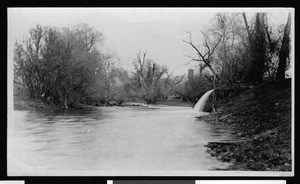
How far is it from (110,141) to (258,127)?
1.72 m

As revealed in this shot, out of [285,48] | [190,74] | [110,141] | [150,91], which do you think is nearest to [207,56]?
[190,74]

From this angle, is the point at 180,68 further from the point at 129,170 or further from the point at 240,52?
the point at 129,170

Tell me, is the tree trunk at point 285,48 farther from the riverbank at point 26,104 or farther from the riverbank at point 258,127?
the riverbank at point 26,104

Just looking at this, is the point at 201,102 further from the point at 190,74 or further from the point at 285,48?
the point at 285,48

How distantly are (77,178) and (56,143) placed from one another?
0.47 m

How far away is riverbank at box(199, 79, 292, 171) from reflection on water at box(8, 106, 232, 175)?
14 cm

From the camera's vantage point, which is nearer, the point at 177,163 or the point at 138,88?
the point at 177,163

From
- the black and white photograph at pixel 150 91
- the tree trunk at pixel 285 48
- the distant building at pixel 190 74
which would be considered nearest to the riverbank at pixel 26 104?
the black and white photograph at pixel 150 91

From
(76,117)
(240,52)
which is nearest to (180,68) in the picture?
(240,52)

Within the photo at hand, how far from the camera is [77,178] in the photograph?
4645mm

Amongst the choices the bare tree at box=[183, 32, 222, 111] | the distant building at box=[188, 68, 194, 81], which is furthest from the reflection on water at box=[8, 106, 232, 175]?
the bare tree at box=[183, 32, 222, 111]

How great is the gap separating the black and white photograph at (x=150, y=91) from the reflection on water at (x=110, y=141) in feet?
0.04

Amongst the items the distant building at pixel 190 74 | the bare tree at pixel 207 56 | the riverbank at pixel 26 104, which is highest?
the bare tree at pixel 207 56

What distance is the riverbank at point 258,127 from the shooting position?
181 inches
